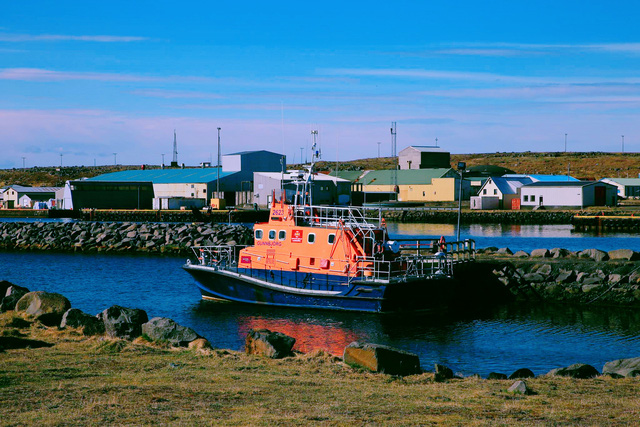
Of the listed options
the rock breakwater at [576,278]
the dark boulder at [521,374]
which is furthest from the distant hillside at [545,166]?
the dark boulder at [521,374]

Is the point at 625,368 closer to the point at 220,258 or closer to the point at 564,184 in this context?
the point at 220,258

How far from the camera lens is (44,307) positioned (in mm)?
18812

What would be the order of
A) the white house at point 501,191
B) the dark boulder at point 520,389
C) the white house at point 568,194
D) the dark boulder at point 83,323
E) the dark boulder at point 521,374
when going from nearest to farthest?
the dark boulder at point 520,389 < the dark boulder at point 521,374 < the dark boulder at point 83,323 < the white house at point 568,194 < the white house at point 501,191

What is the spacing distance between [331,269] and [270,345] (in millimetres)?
10481

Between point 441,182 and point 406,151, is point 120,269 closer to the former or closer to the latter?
point 441,182

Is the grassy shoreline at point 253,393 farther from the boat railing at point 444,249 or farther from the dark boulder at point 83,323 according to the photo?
the boat railing at point 444,249

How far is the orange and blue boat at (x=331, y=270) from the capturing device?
2524 centimetres

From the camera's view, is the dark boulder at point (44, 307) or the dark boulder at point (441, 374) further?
the dark boulder at point (44, 307)

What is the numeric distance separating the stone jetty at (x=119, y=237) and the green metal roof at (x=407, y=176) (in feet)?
144

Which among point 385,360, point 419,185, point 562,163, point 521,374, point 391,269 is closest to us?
point 385,360

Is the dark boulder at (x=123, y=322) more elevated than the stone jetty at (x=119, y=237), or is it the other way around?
the stone jetty at (x=119, y=237)

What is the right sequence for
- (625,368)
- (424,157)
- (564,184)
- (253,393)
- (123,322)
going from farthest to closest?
(424,157)
(564,184)
(123,322)
(625,368)
(253,393)

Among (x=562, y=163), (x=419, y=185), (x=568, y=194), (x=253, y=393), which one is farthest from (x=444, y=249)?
(x=562, y=163)

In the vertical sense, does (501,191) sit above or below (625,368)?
above
